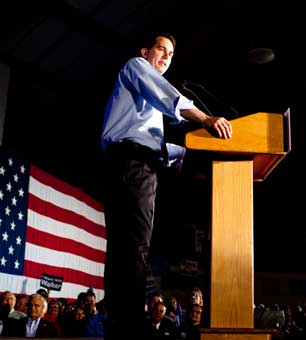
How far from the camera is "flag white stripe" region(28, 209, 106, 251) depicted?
6160 millimetres

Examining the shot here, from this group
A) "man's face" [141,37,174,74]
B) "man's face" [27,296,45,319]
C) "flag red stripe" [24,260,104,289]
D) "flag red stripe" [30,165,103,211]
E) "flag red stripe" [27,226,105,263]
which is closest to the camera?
"man's face" [141,37,174,74]

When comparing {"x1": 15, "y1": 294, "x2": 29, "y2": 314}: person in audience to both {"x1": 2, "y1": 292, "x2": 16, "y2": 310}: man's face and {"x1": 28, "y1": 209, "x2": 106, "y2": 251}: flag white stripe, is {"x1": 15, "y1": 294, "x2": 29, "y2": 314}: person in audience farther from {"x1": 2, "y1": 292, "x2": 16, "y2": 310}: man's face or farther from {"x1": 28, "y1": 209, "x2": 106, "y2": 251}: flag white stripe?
{"x1": 28, "y1": 209, "x2": 106, "y2": 251}: flag white stripe

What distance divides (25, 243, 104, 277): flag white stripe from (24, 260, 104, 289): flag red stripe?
0.05 meters

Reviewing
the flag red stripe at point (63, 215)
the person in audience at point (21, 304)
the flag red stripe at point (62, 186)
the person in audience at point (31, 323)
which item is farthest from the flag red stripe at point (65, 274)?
the person in audience at point (31, 323)

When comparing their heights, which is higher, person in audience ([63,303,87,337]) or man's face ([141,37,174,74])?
man's face ([141,37,174,74])

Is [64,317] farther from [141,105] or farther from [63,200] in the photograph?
[141,105]

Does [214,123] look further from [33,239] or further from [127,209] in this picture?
[33,239]

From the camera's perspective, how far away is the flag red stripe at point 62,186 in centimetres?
626

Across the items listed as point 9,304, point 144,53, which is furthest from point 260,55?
point 144,53

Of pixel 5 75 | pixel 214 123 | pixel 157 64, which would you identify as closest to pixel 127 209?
pixel 214 123

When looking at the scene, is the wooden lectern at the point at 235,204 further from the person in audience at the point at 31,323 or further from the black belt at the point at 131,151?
the person in audience at the point at 31,323

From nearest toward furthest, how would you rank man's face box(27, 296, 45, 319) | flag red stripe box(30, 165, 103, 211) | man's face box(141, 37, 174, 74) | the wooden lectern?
the wooden lectern
man's face box(141, 37, 174, 74)
man's face box(27, 296, 45, 319)
flag red stripe box(30, 165, 103, 211)

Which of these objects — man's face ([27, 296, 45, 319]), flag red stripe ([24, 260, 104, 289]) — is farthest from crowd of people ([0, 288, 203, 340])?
flag red stripe ([24, 260, 104, 289])

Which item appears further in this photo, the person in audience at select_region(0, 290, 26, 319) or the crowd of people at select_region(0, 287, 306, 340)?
the person in audience at select_region(0, 290, 26, 319)
